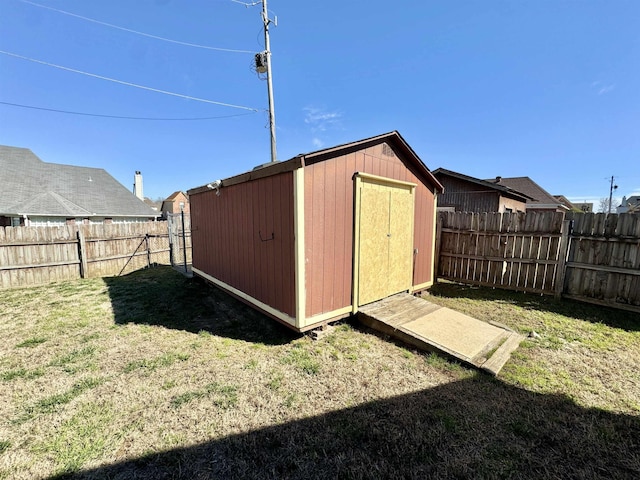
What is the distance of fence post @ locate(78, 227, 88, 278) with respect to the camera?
25.4 feet

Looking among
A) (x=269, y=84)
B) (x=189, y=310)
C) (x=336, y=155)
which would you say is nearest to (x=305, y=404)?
(x=336, y=155)

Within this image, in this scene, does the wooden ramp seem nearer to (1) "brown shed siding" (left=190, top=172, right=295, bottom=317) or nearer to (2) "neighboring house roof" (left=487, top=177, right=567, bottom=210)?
(1) "brown shed siding" (left=190, top=172, right=295, bottom=317)

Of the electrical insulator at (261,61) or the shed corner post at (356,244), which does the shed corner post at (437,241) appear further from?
the electrical insulator at (261,61)

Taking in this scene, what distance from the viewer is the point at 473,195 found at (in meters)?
14.2

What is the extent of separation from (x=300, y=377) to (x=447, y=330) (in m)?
2.24

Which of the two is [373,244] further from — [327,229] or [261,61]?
[261,61]

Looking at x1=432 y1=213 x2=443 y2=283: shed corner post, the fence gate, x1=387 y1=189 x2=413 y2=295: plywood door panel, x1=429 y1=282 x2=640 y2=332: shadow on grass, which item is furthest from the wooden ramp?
the fence gate

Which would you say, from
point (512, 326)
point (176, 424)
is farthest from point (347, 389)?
point (512, 326)

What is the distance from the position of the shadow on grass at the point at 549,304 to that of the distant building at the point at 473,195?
9.33 meters

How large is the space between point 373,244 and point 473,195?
12.7 metres

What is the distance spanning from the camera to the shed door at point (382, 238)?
13.6 feet

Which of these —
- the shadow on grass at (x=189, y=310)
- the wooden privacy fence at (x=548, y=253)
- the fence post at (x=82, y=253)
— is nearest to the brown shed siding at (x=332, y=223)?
the shadow on grass at (x=189, y=310)

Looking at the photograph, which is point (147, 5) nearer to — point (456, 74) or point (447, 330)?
point (456, 74)

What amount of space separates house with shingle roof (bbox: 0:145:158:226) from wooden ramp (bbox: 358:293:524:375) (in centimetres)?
1793
